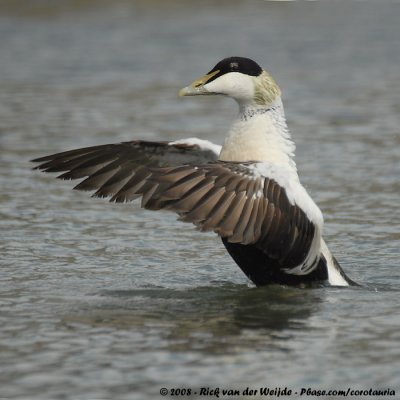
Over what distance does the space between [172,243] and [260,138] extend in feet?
7.28

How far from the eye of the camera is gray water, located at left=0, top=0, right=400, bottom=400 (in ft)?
22.8

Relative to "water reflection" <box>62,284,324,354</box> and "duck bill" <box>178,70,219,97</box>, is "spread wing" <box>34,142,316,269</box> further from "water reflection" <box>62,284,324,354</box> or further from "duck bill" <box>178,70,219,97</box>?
"duck bill" <box>178,70,219,97</box>

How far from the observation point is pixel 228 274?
31.8ft

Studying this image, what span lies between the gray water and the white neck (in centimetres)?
106

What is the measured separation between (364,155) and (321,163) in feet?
1.92

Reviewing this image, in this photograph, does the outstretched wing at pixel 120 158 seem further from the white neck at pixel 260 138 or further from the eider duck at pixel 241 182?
the white neck at pixel 260 138

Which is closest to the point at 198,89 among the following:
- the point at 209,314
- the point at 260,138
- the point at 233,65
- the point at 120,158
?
the point at 233,65

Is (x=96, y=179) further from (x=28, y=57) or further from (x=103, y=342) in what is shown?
(x=28, y=57)

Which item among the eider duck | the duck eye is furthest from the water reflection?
the duck eye

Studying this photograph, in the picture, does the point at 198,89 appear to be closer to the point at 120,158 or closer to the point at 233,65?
the point at 233,65

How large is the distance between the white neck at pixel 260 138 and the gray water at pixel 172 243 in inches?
41.7

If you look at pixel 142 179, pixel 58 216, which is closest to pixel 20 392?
pixel 142 179

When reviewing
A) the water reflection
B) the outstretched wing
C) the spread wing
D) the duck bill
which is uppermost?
the duck bill

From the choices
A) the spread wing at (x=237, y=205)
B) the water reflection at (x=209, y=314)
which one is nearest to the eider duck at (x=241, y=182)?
the spread wing at (x=237, y=205)
